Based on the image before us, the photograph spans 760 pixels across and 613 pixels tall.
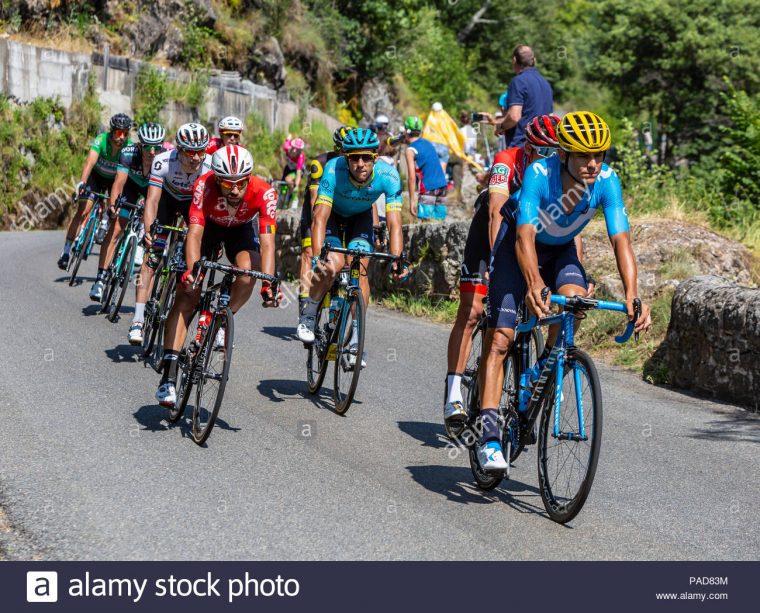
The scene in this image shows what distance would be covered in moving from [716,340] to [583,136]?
4.23 meters

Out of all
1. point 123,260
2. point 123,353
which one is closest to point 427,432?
point 123,353

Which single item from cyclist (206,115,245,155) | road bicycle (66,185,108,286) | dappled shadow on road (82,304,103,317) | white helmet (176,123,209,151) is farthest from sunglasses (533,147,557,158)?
road bicycle (66,185,108,286)

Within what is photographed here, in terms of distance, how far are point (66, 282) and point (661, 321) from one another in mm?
7931

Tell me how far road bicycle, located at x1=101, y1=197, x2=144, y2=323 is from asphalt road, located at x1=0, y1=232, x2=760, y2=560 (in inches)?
62.8

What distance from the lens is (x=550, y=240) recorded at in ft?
20.8

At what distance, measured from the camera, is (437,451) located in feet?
25.0

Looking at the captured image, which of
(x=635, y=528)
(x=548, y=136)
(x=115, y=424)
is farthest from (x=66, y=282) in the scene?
(x=635, y=528)

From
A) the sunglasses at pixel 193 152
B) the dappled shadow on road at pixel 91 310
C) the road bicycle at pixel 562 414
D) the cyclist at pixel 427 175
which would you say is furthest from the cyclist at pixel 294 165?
the road bicycle at pixel 562 414

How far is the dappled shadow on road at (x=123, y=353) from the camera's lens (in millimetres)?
10398

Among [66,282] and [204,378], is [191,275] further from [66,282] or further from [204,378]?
[66,282]

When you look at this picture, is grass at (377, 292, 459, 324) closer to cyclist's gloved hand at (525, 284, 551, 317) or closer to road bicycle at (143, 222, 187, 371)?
road bicycle at (143, 222, 187, 371)

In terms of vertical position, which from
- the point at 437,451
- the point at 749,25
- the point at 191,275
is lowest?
the point at 437,451

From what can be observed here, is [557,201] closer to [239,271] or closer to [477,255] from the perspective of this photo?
[477,255]

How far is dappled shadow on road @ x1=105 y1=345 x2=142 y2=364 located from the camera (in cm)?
1040
